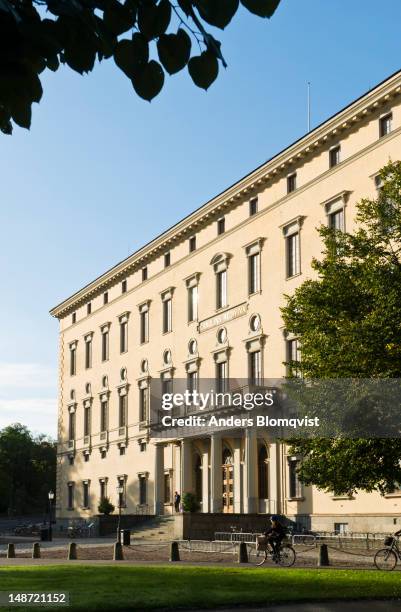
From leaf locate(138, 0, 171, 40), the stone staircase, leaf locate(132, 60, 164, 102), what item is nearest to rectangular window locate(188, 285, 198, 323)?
the stone staircase

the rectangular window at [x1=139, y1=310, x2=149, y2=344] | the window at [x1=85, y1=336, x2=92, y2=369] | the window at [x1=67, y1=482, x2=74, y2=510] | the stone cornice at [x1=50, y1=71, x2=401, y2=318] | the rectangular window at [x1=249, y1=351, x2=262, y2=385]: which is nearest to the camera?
the stone cornice at [x1=50, y1=71, x2=401, y2=318]

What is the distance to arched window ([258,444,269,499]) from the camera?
5031 centimetres

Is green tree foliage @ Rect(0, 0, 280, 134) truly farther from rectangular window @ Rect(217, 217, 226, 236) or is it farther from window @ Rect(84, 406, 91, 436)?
window @ Rect(84, 406, 91, 436)

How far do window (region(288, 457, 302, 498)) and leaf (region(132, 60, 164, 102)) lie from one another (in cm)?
4407

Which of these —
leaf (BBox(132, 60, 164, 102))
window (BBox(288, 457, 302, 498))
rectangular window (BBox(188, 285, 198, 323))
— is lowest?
window (BBox(288, 457, 302, 498))

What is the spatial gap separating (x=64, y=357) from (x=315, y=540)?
4648 cm

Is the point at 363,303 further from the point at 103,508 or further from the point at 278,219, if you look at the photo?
the point at 103,508

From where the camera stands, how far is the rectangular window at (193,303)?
198 feet

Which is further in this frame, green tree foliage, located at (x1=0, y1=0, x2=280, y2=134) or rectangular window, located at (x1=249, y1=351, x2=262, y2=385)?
rectangular window, located at (x1=249, y1=351, x2=262, y2=385)

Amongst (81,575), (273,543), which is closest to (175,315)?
(273,543)

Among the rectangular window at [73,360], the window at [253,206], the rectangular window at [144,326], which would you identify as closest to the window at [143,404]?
the rectangular window at [144,326]

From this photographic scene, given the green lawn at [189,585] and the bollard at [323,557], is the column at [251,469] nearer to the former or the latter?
the bollard at [323,557]

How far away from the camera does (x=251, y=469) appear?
1960 inches

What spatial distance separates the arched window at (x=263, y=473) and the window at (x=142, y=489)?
50.6ft
